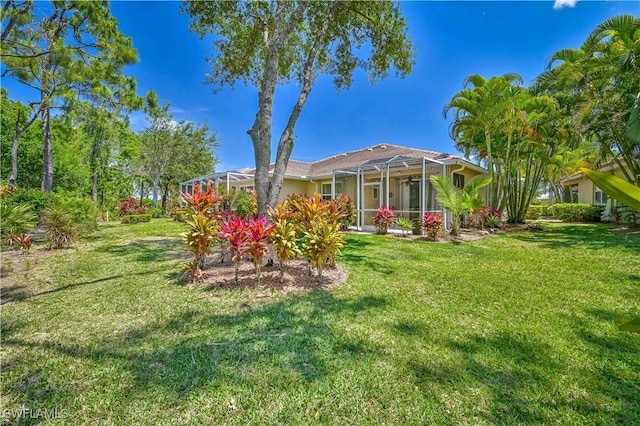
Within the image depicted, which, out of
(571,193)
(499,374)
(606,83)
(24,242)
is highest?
(606,83)

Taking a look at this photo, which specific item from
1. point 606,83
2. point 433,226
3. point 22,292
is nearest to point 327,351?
point 22,292

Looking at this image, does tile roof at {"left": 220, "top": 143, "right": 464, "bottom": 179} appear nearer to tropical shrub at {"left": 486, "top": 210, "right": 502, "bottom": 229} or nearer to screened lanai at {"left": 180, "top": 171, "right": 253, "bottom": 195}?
screened lanai at {"left": 180, "top": 171, "right": 253, "bottom": 195}

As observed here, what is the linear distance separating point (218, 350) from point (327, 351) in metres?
1.22

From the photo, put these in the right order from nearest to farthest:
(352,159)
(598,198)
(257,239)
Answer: (257,239) → (352,159) → (598,198)

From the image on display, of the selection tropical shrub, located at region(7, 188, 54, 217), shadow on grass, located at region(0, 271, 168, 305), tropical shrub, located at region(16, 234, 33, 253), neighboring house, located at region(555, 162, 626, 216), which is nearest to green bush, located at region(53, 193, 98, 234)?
tropical shrub, located at region(7, 188, 54, 217)

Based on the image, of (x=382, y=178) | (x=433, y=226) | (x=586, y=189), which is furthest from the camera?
(x=586, y=189)

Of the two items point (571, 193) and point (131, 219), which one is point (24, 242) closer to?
point (131, 219)

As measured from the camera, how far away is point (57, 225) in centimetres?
839

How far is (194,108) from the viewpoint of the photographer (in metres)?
25.0

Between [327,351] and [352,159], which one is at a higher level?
[352,159]

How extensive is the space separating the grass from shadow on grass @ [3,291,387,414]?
0.02 m

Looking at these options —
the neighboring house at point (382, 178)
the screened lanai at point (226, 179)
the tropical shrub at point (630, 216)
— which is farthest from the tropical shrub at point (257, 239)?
the tropical shrub at point (630, 216)

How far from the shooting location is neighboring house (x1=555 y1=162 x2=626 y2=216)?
17.2 meters

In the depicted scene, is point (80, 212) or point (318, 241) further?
point (80, 212)
